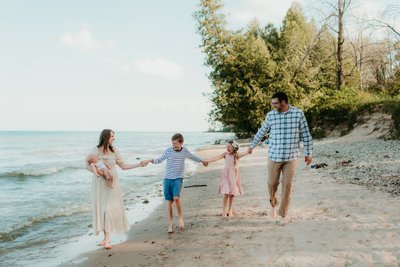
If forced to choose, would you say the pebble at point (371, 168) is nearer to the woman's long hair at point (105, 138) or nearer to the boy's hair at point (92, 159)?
the woman's long hair at point (105, 138)

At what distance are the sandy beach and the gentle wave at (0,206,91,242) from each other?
3.18 meters

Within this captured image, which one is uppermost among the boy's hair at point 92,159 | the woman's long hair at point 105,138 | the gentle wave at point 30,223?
the woman's long hair at point 105,138

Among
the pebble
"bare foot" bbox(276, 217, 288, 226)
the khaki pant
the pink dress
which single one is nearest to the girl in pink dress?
the pink dress

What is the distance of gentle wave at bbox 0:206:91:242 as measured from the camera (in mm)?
9475

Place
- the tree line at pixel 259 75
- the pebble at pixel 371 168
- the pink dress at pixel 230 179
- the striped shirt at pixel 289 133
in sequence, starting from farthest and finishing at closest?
the tree line at pixel 259 75, the pebble at pixel 371 168, the pink dress at pixel 230 179, the striped shirt at pixel 289 133

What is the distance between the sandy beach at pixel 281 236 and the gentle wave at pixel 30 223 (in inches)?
125

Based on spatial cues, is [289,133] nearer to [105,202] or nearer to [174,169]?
[174,169]

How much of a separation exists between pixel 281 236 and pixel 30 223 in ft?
24.5

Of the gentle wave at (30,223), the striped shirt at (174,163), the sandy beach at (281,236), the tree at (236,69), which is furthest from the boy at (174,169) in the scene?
the tree at (236,69)

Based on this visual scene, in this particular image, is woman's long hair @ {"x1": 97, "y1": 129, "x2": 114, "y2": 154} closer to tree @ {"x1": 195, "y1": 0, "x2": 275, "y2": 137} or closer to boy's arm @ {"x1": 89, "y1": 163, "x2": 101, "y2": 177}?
boy's arm @ {"x1": 89, "y1": 163, "x2": 101, "y2": 177}

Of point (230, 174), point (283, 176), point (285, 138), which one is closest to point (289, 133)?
point (285, 138)

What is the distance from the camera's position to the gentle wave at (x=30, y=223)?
948 centimetres

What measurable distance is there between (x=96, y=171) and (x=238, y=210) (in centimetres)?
371

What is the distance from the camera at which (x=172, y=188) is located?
752cm
